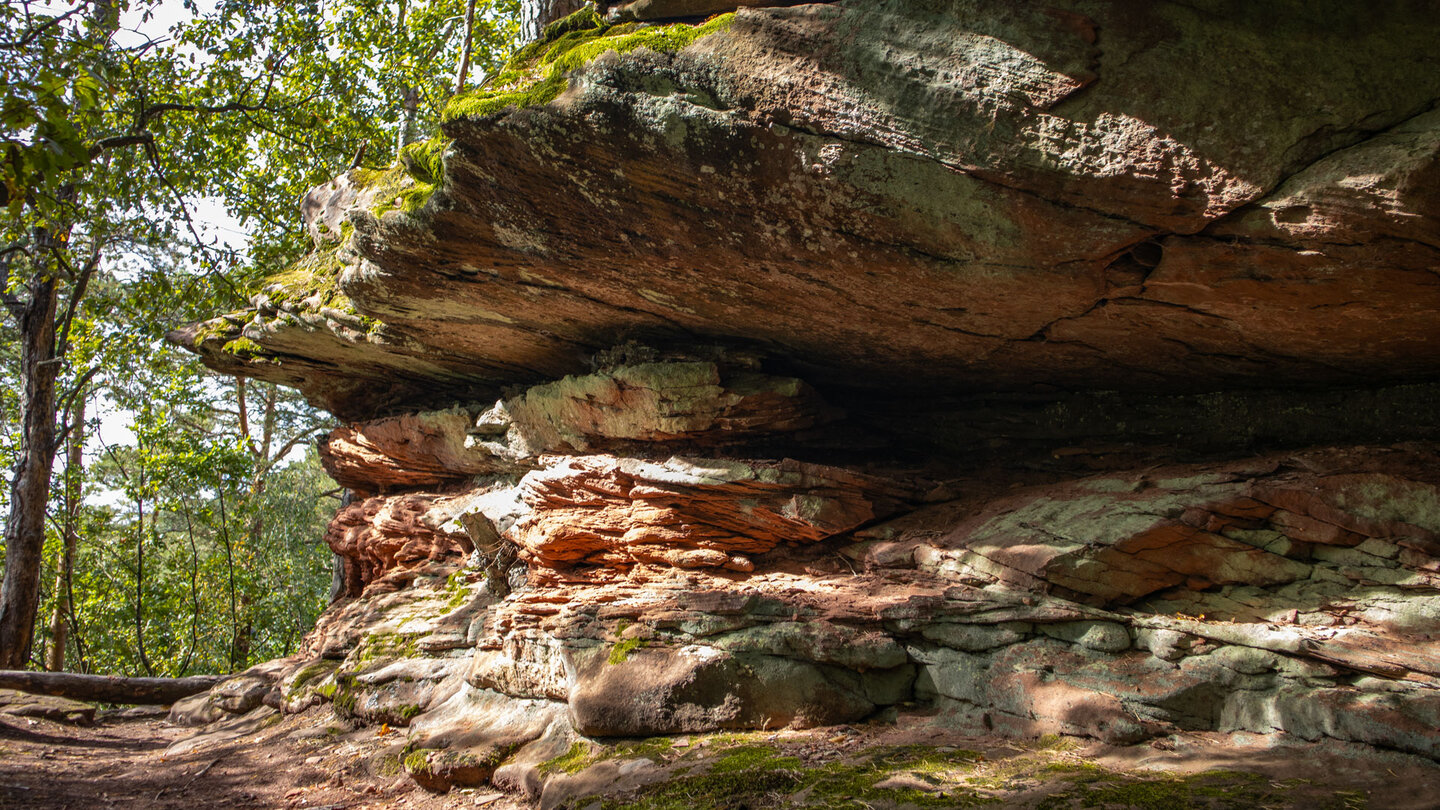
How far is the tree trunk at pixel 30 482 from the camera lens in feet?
48.4

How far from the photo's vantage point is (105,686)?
13719mm

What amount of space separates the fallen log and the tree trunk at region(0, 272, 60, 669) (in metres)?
1.84

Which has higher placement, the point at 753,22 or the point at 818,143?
the point at 753,22

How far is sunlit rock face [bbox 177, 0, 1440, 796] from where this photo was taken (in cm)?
495

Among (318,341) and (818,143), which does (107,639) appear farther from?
(818,143)

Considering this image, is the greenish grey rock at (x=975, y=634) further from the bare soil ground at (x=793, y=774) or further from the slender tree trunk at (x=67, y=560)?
the slender tree trunk at (x=67, y=560)

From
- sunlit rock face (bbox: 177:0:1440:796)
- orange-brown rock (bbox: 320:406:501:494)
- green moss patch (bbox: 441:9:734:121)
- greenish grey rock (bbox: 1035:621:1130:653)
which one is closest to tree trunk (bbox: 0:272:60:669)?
orange-brown rock (bbox: 320:406:501:494)

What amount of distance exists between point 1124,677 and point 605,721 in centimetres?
433

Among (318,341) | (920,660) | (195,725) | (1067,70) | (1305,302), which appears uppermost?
(318,341)

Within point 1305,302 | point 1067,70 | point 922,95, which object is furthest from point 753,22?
point 1305,302

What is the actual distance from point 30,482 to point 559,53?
15978mm

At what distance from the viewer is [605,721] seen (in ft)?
22.3

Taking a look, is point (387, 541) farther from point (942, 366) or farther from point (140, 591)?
point (942, 366)

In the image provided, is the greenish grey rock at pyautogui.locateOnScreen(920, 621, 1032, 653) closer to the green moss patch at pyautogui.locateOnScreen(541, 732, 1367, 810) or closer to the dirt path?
the green moss patch at pyautogui.locateOnScreen(541, 732, 1367, 810)
